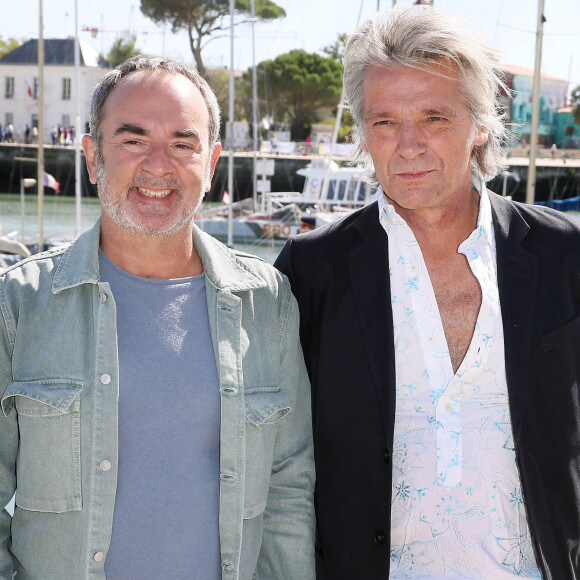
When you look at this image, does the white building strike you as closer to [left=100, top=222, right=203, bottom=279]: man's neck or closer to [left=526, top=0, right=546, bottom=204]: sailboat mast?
[left=526, top=0, right=546, bottom=204]: sailboat mast

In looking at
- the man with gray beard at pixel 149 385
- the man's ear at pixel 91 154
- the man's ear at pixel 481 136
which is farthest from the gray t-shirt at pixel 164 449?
the man's ear at pixel 481 136

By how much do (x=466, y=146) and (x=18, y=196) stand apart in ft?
126

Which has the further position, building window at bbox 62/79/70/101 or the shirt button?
building window at bbox 62/79/70/101

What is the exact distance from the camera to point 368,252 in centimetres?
255

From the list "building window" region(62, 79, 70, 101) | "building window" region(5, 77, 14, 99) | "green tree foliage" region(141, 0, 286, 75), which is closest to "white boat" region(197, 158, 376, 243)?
"green tree foliage" region(141, 0, 286, 75)

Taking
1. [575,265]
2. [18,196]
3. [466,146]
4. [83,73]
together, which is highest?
[83,73]

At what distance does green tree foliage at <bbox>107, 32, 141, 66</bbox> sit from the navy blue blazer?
46167mm

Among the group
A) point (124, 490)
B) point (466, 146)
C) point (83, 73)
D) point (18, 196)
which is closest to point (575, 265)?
point (466, 146)

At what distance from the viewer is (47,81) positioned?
48.9 metres

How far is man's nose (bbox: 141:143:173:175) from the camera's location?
216cm

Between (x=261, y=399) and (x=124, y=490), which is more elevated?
(x=261, y=399)

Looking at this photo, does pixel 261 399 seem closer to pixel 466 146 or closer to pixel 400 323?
pixel 400 323

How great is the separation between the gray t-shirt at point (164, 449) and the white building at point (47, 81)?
42173 mm

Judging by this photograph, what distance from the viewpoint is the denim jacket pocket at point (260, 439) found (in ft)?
7.06
